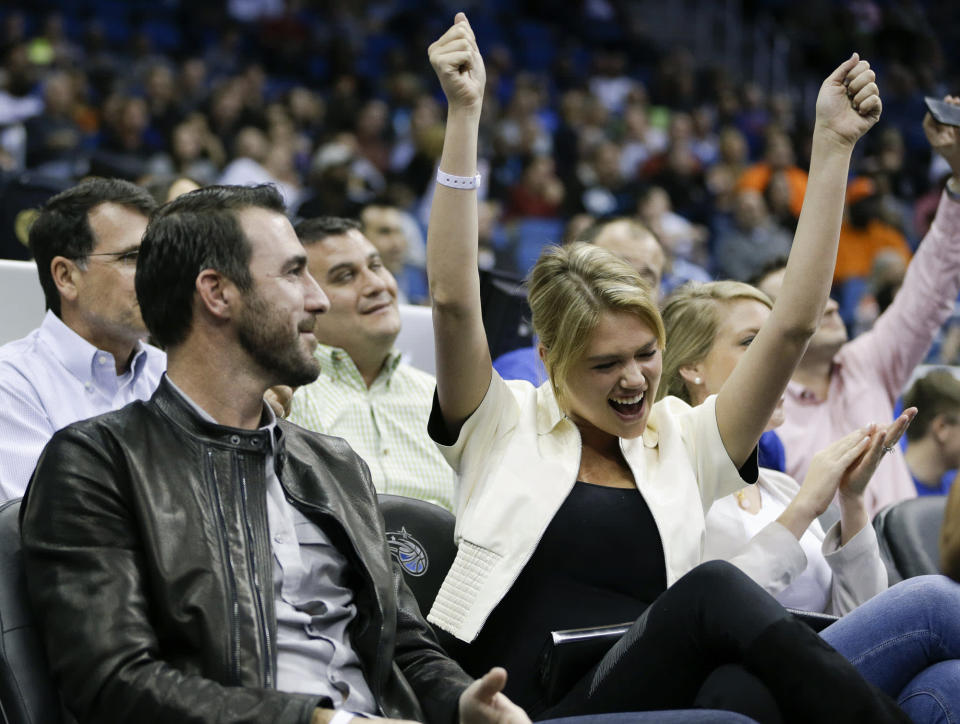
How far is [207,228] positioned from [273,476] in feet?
1.16

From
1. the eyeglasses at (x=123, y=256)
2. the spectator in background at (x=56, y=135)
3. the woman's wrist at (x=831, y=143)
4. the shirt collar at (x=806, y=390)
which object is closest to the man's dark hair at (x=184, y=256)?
the eyeglasses at (x=123, y=256)

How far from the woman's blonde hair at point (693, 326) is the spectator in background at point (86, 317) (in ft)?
3.59

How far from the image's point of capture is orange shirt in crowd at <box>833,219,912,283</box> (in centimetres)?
700

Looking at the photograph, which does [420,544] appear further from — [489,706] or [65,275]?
[65,275]

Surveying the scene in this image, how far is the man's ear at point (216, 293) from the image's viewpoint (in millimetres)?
1649

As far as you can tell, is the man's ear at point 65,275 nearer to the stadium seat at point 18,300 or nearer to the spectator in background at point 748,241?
the stadium seat at point 18,300

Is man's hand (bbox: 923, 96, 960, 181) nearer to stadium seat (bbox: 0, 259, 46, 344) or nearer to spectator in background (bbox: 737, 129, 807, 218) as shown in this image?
stadium seat (bbox: 0, 259, 46, 344)

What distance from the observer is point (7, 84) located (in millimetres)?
7059

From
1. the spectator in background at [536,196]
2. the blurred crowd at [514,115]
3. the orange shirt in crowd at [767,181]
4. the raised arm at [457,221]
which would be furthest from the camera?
the orange shirt in crowd at [767,181]

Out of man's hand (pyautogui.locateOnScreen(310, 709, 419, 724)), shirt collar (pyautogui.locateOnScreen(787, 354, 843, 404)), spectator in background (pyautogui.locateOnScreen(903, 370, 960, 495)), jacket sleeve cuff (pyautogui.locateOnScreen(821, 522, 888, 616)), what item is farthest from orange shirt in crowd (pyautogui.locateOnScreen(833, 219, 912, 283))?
man's hand (pyautogui.locateOnScreen(310, 709, 419, 724))

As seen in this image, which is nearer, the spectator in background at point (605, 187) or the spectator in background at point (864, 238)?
the spectator in background at point (864, 238)

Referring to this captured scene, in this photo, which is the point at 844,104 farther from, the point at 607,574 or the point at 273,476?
the point at 273,476

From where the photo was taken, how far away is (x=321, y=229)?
304 centimetres

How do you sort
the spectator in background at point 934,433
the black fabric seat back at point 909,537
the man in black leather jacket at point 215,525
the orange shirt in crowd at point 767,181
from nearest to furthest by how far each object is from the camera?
the man in black leather jacket at point 215,525
the black fabric seat back at point 909,537
the spectator in background at point 934,433
the orange shirt in crowd at point 767,181
